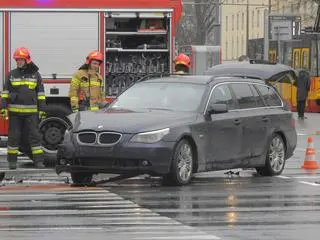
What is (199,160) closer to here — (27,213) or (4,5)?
(27,213)

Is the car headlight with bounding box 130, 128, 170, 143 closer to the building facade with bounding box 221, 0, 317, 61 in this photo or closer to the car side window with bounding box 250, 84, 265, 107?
the car side window with bounding box 250, 84, 265, 107

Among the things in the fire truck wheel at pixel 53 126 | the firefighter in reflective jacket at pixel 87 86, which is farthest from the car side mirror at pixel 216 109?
the fire truck wheel at pixel 53 126

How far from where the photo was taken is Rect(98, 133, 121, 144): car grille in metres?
11.5

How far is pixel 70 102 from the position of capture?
48.3 ft

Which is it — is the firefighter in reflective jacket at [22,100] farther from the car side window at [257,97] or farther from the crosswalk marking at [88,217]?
the car side window at [257,97]

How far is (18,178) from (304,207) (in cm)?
476

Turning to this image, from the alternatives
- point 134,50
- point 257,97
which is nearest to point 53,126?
point 134,50

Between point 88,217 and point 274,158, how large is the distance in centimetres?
529

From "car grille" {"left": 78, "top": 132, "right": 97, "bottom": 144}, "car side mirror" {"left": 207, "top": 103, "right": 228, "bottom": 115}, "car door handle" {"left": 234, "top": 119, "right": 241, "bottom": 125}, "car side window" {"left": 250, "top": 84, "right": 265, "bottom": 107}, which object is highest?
"car side window" {"left": 250, "top": 84, "right": 265, "bottom": 107}

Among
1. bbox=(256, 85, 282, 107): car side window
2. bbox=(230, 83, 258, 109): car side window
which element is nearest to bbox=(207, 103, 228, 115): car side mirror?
bbox=(230, 83, 258, 109): car side window

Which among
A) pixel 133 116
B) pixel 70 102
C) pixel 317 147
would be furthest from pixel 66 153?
pixel 317 147

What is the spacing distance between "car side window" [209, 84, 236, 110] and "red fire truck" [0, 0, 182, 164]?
300 cm

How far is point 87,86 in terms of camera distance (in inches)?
556

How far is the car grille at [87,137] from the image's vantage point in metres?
11.6
